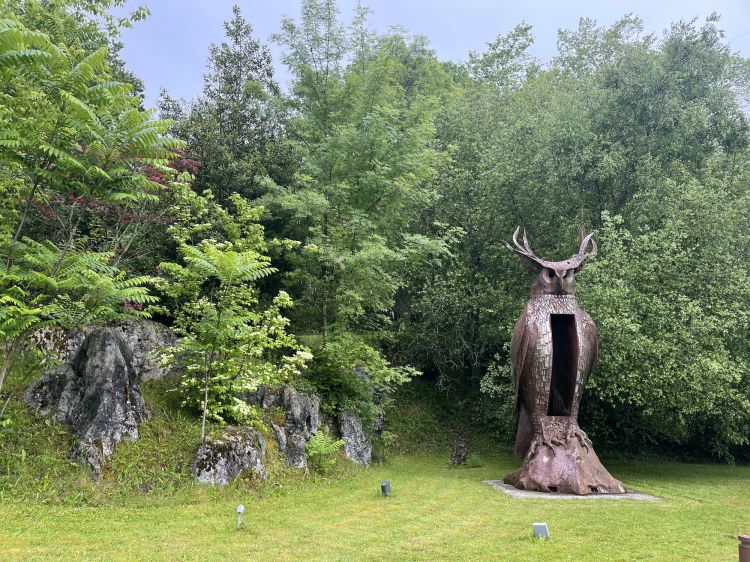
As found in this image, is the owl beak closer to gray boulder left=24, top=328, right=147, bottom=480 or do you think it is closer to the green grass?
the green grass

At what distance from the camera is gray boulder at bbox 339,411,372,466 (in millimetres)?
14094

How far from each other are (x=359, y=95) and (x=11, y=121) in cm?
937

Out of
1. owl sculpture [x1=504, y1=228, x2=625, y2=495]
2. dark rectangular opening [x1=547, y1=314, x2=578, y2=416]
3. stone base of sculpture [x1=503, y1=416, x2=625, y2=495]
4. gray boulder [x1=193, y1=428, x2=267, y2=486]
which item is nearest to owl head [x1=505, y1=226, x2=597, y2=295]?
owl sculpture [x1=504, y1=228, x2=625, y2=495]

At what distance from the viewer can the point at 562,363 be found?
12.4 m

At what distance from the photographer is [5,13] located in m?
10.8

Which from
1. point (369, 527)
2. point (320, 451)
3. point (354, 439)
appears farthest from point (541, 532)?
point (354, 439)

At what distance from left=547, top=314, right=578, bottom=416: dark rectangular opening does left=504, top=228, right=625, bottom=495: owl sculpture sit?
0.02 meters

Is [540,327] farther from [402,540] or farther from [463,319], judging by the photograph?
[463,319]

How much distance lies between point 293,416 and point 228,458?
8.38ft

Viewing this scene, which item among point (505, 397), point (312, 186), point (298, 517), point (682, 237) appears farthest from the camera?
point (505, 397)

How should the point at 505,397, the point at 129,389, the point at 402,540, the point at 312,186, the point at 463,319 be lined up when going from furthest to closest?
1. the point at 463,319
2. the point at 505,397
3. the point at 312,186
4. the point at 129,389
5. the point at 402,540

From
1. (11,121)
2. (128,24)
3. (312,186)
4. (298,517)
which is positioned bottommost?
(298,517)

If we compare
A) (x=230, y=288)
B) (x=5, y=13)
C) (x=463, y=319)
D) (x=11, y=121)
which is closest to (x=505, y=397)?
(x=463, y=319)

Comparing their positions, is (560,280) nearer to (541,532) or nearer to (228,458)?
(541,532)
